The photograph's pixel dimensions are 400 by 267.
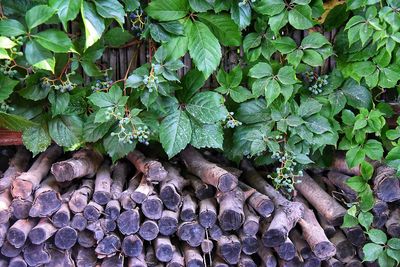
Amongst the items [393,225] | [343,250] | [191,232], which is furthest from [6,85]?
[393,225]

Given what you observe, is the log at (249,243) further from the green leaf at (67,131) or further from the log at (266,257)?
the green leaf at (67,131)

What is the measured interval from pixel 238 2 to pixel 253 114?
0.38 meters

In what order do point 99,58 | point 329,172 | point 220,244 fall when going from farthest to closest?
1. point 329,172
2. point 99,58
3. point 220,244

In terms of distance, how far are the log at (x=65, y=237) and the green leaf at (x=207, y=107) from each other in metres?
0.52

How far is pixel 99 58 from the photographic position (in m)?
1.51

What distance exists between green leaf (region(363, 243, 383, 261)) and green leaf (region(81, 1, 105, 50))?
104cm

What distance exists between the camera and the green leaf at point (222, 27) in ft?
4.84

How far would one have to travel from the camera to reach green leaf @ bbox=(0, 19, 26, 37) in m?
1.25

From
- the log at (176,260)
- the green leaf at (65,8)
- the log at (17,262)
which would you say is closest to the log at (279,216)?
the log at (176,260)

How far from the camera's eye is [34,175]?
4.65ft

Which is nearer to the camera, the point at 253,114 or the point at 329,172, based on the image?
the point at 253,114

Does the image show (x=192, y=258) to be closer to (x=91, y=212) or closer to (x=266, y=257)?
(x=266, y=257)

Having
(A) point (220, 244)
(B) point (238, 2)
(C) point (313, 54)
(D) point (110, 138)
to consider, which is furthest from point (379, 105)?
(D) point (110, 138)

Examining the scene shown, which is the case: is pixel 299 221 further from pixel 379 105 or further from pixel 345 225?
pixel 379 105
